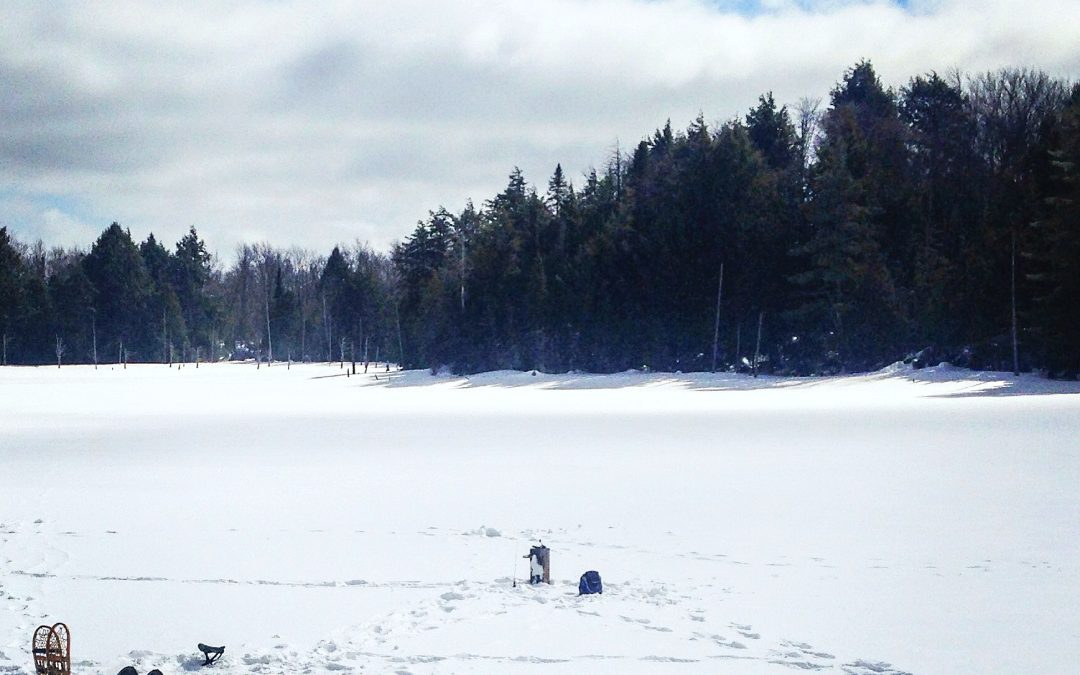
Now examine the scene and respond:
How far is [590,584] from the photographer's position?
963cm

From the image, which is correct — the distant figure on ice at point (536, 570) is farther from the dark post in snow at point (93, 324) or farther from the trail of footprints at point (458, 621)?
the dark post in snow at point (93, 324)

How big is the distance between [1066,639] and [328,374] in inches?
3110

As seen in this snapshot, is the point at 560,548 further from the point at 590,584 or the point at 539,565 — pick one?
the point at 590,584

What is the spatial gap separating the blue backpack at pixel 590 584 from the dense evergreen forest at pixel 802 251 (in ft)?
114

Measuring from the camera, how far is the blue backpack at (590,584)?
9625 mm

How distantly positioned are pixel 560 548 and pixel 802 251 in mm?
41676

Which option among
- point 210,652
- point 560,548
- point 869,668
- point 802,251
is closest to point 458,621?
point 210,652

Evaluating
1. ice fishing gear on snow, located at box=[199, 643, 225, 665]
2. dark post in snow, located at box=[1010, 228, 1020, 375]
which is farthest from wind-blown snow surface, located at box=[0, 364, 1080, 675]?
dark post in snow, located at box=[1010, 228, 1020, 375]

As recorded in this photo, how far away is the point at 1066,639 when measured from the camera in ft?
26.3

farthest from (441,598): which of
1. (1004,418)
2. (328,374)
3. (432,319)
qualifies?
(328,374)

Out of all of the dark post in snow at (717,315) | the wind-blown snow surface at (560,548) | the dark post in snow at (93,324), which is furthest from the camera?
the dark post in snow at (93,324)

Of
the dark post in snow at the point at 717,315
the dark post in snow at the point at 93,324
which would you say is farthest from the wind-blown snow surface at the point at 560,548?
the dark post in snow at the point at 93,324

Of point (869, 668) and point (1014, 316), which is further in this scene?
point (1014, 316)

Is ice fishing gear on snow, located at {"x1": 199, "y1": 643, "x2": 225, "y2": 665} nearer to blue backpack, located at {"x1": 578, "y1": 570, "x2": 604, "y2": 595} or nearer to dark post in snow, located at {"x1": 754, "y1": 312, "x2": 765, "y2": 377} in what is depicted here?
blue backpack, located at {"x1": 578, "y1": 570, "x2": 604, "y2": 595}
